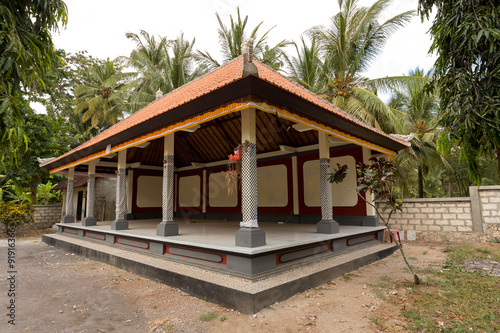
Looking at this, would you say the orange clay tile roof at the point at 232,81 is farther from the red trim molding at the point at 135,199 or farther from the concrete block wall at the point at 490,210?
the red trim molding at the point at 135,199

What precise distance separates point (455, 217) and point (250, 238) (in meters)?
8.37

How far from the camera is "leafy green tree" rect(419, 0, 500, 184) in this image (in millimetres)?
3041

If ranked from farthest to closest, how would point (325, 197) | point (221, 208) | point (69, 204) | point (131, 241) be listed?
point (221, 208) < point (69, 204) < point (131, 241) < point (325, 197)

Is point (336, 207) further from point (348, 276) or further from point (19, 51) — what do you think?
point (19, 51)

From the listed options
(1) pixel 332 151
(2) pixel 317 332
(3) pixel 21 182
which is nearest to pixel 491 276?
(2) pixel 317 332

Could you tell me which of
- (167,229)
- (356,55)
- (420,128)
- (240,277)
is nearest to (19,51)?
(240,277)

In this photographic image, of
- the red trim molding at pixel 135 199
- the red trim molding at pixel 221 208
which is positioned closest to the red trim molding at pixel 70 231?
the red trim molding at pixel 135 199

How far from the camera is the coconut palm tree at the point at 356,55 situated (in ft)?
43.1

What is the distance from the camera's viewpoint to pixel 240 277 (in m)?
→ 4.61

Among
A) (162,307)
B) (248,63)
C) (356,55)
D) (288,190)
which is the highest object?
(356,55)

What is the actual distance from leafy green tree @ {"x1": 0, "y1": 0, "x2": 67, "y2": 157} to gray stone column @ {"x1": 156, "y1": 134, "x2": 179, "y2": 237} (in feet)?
12.9

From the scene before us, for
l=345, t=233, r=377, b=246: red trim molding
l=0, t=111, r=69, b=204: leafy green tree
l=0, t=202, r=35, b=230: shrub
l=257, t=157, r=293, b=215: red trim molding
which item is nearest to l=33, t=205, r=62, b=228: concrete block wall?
l=0, t=111, r=69, b=204: leafy green tree

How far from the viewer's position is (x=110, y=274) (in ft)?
21.1

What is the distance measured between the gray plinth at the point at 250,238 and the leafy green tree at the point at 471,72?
3226 millimetres
